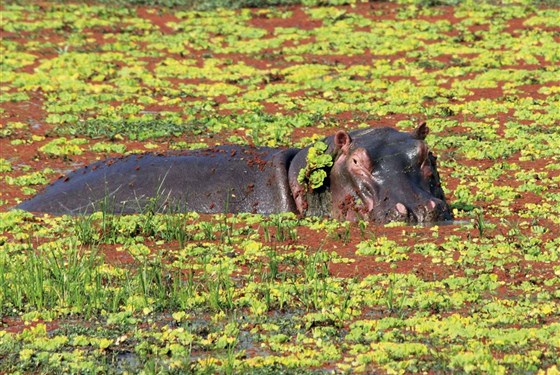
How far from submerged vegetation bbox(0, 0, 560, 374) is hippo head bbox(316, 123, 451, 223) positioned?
0.19 metres

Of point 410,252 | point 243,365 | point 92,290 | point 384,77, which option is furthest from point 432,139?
point 243,365

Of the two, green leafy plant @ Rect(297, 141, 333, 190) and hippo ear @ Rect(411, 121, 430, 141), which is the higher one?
hippo ear @ Rect(411, 121, 430, 141)

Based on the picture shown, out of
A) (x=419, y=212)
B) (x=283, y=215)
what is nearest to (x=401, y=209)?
(x=419, y=212)

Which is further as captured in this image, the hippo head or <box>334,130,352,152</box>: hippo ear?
<box>334,130,352,152</box>: hippo ear

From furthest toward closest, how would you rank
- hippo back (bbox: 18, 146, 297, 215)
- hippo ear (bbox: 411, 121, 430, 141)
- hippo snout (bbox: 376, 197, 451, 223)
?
hippo back (bbox: 18, 146, 297, 215), hippo ear (bbox: 411, 121, 430, 141), hippo snout (bbox: 376, 197, 451, 223)

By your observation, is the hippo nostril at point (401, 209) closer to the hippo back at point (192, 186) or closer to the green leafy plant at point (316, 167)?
the green leafy plant at point (316, 167)

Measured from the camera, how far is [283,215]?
10109mm

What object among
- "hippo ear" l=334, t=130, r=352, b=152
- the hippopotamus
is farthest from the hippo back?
"hippo ear" l=334, t=130, r=352, b=152

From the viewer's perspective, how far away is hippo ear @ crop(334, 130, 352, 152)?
1003 cm

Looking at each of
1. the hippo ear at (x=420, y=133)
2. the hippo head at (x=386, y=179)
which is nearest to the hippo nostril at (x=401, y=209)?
the hippo head at (x=386, y=179)

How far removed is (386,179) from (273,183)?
110 centimetres

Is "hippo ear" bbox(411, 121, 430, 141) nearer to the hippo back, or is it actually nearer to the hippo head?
the hippo head

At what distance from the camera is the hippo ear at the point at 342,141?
10031mm

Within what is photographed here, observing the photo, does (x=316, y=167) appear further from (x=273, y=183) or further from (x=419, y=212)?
(x=419, y=212)
